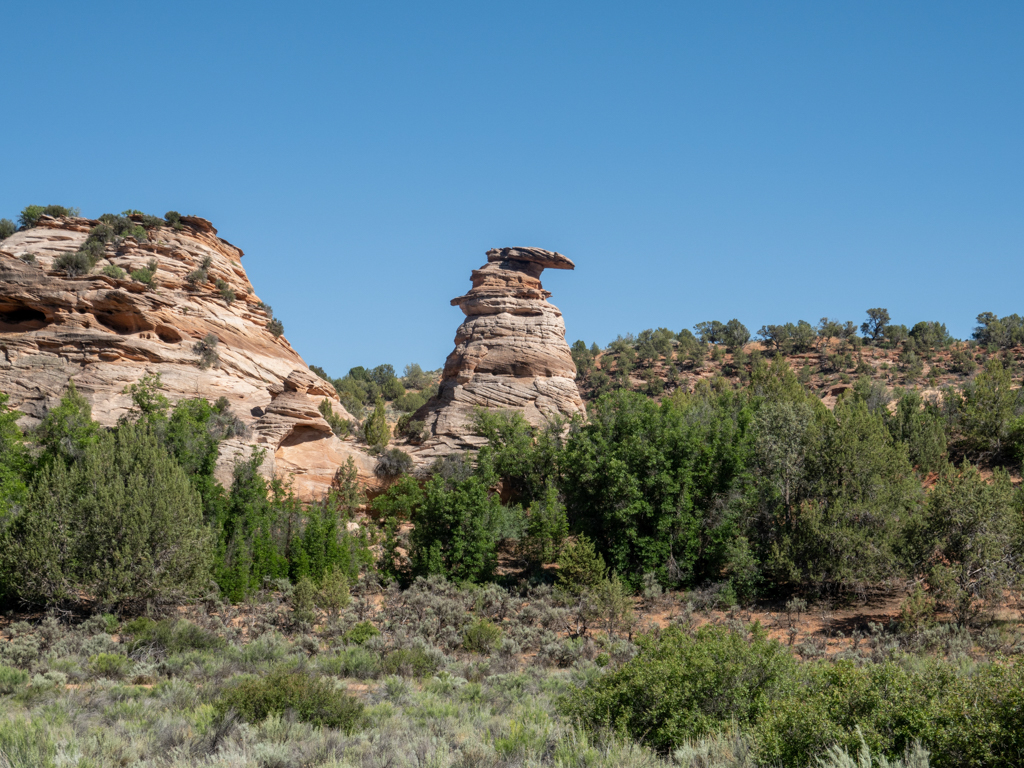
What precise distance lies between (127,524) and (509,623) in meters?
11.3

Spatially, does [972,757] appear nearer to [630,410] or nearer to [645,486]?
[645,486]

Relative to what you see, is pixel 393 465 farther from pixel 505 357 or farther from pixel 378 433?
pixel 505 357

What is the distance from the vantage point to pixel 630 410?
29094mm

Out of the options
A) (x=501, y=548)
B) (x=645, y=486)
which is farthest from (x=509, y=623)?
(x=501, y=548)

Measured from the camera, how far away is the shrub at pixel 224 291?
123 ft

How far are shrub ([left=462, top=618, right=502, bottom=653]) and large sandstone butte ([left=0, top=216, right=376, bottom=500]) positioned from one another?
14.8 meters

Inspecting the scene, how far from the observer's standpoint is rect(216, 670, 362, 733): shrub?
410 inches

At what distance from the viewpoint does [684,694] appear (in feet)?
33.9

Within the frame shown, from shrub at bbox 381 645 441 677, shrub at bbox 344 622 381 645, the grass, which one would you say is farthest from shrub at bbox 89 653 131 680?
shrub at bbox 344 622 381 645

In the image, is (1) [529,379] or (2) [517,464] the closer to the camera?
(2) [517,464]

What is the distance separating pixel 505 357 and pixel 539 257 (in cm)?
756

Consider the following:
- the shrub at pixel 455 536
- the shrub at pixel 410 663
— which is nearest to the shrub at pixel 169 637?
the shrub at pixel 410 663

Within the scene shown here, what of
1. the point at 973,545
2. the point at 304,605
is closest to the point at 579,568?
the point at 304,605

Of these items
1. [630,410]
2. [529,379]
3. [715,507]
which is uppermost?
[529,379]
